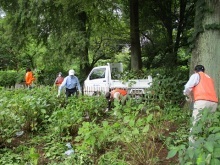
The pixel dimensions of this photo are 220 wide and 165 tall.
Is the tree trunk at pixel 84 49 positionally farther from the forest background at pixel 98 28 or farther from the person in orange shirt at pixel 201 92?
the person in orange shirt at pixel 201 92

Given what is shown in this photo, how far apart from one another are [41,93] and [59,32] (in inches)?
524

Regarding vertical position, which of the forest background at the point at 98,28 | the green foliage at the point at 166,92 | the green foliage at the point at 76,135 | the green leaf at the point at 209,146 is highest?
the forest background at the point at 98,28

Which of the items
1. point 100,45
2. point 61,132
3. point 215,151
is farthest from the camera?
point 100,45

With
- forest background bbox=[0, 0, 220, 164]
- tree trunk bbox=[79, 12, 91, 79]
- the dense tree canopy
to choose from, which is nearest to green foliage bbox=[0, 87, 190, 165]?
forest background bbox=[0, 0, 220, 164]

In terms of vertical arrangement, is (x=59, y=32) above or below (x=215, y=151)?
above

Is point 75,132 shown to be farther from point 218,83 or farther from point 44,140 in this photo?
point 218,83

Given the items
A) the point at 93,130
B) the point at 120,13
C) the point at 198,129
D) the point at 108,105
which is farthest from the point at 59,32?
the point at 198,129

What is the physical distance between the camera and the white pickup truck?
11.9 meters

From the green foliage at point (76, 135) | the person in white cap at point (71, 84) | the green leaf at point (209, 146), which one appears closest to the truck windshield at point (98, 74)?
the person in white cap at point (71, 84)

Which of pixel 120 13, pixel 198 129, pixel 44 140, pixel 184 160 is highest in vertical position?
pixel 120 13

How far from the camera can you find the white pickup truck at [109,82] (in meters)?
11.9

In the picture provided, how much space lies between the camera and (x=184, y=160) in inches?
107

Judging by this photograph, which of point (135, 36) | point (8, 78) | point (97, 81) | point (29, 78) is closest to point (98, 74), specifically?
point (97, 81)

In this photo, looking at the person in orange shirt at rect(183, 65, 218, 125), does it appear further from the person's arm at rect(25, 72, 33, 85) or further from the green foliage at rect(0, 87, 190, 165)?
the person's arm at rect(25, 72, 33, 85)
